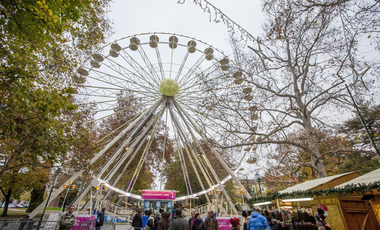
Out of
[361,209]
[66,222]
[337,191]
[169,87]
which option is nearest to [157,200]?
[169,87]

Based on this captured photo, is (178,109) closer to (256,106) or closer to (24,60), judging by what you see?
(256,106)

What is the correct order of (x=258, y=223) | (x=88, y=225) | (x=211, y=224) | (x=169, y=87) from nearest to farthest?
1. (x=258, y=223)
2. (x=211, y=224)
3. (x=88, y=225)
4. (x=169, y=87)

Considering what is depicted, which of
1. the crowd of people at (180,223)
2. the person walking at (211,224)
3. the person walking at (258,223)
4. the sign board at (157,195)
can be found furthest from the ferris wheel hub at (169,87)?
the person walking at (258,223)

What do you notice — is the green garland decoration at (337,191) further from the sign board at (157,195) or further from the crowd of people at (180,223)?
the sign board at (157,195)

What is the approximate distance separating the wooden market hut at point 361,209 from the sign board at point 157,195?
1122cm

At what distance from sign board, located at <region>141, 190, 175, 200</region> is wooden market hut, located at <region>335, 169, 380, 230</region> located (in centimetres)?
1122

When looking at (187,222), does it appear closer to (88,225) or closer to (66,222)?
(66,222)

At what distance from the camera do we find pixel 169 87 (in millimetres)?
14234

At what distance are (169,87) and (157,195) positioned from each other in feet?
27.8

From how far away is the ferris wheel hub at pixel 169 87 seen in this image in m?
14.2

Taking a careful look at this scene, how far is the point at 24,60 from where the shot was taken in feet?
14.6

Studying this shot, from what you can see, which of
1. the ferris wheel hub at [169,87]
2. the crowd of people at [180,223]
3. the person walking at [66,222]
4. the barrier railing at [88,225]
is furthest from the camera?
the ferris wheel hub at [169,87]

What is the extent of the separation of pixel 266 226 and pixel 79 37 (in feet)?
30.3

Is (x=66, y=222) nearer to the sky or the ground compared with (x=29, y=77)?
nearer to the ground
